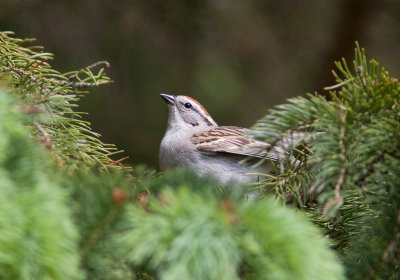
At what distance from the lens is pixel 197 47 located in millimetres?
4414

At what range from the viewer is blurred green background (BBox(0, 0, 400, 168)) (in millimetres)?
4137

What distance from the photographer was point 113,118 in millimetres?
4387

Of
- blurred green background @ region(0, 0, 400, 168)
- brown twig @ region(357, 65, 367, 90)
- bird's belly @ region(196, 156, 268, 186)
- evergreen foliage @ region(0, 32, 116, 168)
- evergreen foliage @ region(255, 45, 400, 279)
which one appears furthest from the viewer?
blurred green background @ region(0, 0, 400, 168)

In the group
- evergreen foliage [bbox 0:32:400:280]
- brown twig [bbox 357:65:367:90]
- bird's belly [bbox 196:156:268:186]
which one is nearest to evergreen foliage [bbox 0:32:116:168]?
evergreen foliage [bbox 0:32:400:280]

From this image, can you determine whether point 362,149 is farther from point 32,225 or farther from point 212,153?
point 212,153

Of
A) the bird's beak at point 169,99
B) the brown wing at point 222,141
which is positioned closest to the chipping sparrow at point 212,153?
the brown wing at point 222,141

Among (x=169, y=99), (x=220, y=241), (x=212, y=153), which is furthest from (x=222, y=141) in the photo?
(x=220, y=241)

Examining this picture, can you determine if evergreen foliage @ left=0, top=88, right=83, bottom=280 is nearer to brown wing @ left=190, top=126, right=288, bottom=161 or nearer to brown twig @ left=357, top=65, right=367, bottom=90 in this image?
brown twig @ left=357, top=65, right=367, bottom=90

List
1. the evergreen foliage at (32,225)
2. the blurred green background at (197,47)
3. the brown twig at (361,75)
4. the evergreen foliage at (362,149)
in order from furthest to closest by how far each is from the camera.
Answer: the blurred green background at (197,47) → the brown twig at (361,75) → the evergreen foliage at (362,149) → the evergreen foliage at (32,225)

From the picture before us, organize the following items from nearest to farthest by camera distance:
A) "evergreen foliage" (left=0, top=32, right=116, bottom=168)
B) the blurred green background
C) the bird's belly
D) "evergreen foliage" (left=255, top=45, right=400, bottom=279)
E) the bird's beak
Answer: "evergreen foliage" (left=255, top=45, right=400, bottom=279) < "evergreen foliage" (left=0, top=32, right=116, bottom=168) < the bird's belly < the bird's beak < the blurred green background

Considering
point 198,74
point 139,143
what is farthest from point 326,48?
point 139,143

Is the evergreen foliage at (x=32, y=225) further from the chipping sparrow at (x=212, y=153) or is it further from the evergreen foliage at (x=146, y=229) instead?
the chipping sparrow at (x=212, y=153)

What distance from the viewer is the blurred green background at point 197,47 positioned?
414 cm

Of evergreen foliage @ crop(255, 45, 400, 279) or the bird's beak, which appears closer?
evergreen foliage @ crop(255, 45, 400, 279)
